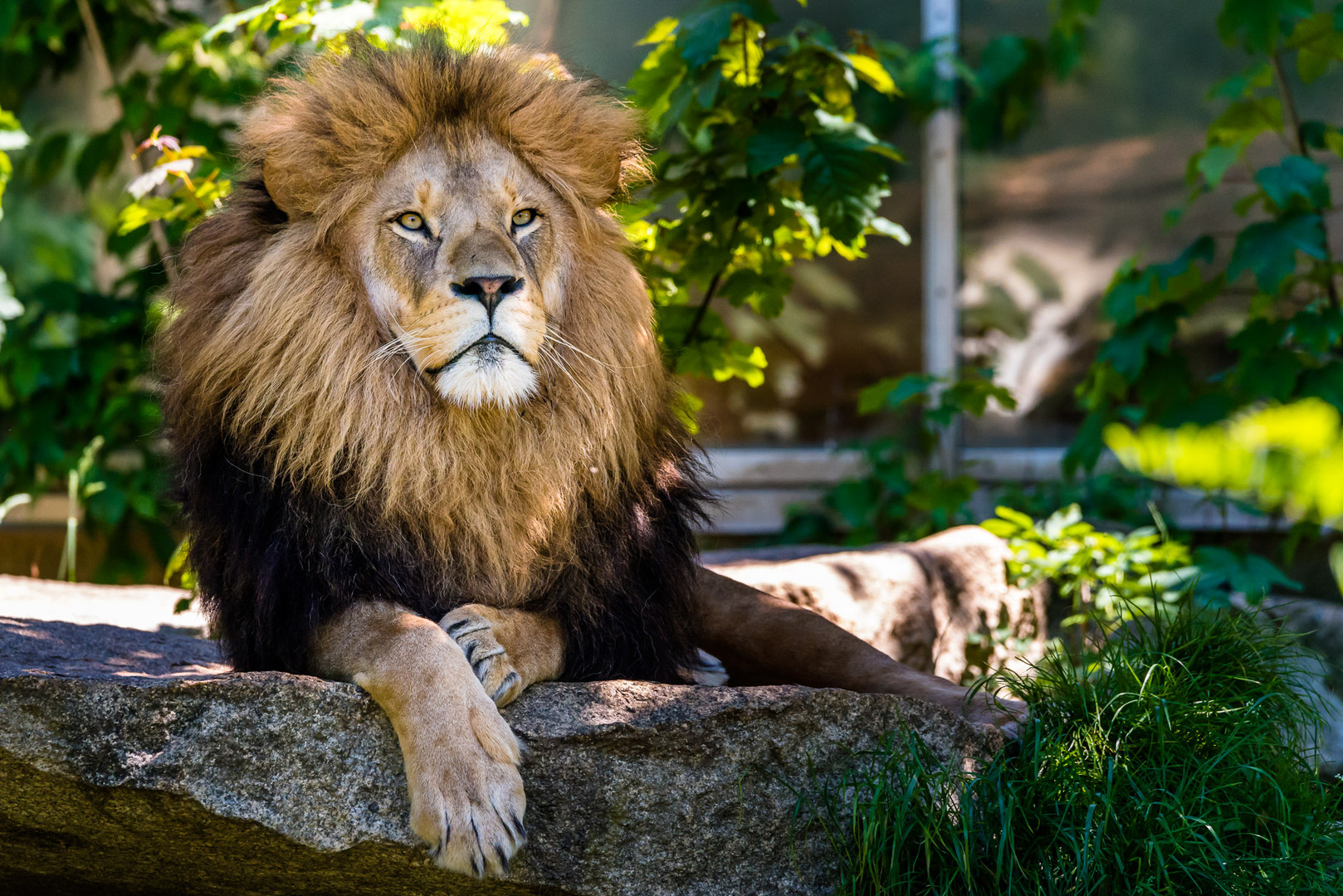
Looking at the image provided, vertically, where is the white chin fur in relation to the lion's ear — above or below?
below

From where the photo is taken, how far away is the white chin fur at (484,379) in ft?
6.99

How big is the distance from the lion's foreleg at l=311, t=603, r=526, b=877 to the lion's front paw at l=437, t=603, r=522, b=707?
0.06 meters

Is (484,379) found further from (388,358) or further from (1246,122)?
(1246,122)

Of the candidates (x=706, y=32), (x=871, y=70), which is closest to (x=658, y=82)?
(x=706, y=32)

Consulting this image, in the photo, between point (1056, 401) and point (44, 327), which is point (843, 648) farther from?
point (44, 327)

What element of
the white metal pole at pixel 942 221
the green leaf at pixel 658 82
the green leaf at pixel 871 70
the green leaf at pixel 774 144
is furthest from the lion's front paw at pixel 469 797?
the white metal pole at pixel 942 221

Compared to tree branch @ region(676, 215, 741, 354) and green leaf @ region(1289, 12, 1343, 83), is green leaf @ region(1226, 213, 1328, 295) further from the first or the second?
tree branch @ region(676, 215, 741, 354)

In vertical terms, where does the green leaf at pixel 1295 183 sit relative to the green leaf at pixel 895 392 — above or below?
above

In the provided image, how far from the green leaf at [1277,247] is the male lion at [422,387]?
2.42 meters

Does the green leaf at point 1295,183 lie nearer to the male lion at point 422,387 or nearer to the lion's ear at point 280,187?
the male lion at point 422,387

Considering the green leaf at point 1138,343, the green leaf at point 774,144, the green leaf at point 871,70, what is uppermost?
the green leaf at point 871,70

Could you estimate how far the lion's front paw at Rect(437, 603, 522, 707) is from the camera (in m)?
2.04

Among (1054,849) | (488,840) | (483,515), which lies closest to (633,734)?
(488,840)

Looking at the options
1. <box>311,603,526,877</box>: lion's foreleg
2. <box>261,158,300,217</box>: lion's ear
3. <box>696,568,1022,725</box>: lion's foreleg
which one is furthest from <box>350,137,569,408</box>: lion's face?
<box>696,568,1022,725</box>: lion's foreleg
